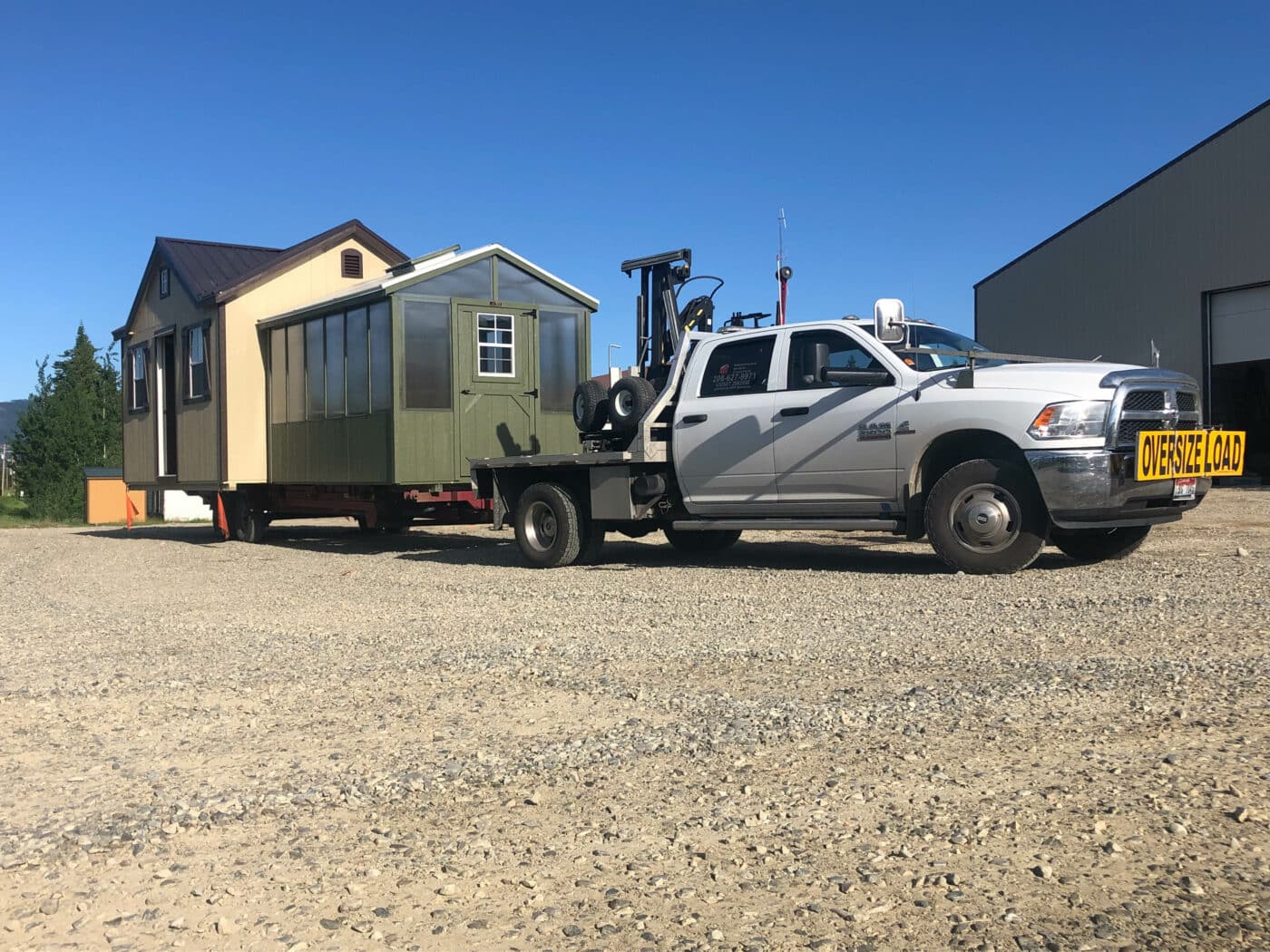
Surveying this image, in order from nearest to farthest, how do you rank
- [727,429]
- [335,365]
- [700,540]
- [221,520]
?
[727,429] → [700,540] → [335,365] → [221,520]

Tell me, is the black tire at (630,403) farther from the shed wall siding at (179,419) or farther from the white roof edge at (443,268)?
the shed wall siding at (179,419)

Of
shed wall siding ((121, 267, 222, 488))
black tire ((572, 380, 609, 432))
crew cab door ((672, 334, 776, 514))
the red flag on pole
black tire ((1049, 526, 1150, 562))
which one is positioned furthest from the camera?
the red flag on pole

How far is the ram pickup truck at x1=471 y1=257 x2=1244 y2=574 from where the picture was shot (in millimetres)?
8406

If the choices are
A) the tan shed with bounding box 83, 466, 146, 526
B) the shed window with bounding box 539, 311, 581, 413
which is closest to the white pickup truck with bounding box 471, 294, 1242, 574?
the shed window with bounding box 539, 311, 581, 413

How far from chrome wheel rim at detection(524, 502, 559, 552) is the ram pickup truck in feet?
0.04

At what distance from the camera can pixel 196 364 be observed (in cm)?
1725

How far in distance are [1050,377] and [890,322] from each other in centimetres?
141

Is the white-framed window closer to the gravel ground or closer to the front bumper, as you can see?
the gravel ground

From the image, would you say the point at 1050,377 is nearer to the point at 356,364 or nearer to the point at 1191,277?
the point at 356,364

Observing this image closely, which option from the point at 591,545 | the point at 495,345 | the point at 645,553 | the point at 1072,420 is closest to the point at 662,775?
the point at 1072,420

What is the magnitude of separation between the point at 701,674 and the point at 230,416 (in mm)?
12298

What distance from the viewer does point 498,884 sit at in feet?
10.3

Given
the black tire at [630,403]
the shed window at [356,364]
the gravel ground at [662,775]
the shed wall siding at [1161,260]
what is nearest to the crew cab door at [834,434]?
the black tire at [630,403]

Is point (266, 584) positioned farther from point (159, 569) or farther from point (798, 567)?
point (798, 567)
